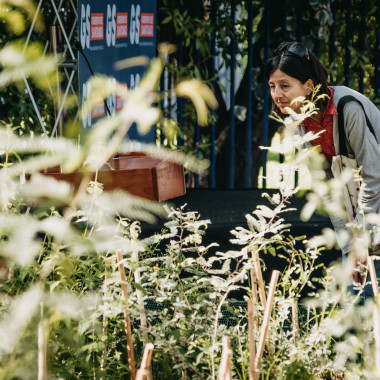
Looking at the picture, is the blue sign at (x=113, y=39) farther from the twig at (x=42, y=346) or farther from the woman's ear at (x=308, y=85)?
the twig at (x=42, y=346)

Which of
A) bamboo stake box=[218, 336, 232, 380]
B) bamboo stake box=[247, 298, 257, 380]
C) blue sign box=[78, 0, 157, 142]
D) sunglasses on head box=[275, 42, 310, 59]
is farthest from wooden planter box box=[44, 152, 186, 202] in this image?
bamboo stake box=[218, 336, 232, 380]

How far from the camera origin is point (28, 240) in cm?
90

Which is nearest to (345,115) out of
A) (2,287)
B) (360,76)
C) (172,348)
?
(172,348)

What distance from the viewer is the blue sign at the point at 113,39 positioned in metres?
3.01

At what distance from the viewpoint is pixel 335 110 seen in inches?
91.3

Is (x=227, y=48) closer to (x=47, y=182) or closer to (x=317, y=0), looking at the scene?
(x=317, y=0)

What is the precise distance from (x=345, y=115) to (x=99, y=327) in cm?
120

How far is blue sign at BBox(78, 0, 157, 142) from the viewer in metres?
3.01

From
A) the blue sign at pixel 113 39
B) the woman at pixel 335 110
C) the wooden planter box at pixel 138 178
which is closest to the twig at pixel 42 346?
the wooden planter box at pixel 138 178

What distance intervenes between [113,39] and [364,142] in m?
1.58

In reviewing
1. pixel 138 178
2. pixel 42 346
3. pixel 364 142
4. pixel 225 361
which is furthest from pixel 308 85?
pixel 42 346

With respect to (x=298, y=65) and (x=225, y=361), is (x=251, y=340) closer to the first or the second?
(x=225, y=361)

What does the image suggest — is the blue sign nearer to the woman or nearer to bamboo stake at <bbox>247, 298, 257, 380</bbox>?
the woman

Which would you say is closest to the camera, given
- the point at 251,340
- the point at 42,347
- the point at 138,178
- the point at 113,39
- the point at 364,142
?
the point at 42,347
